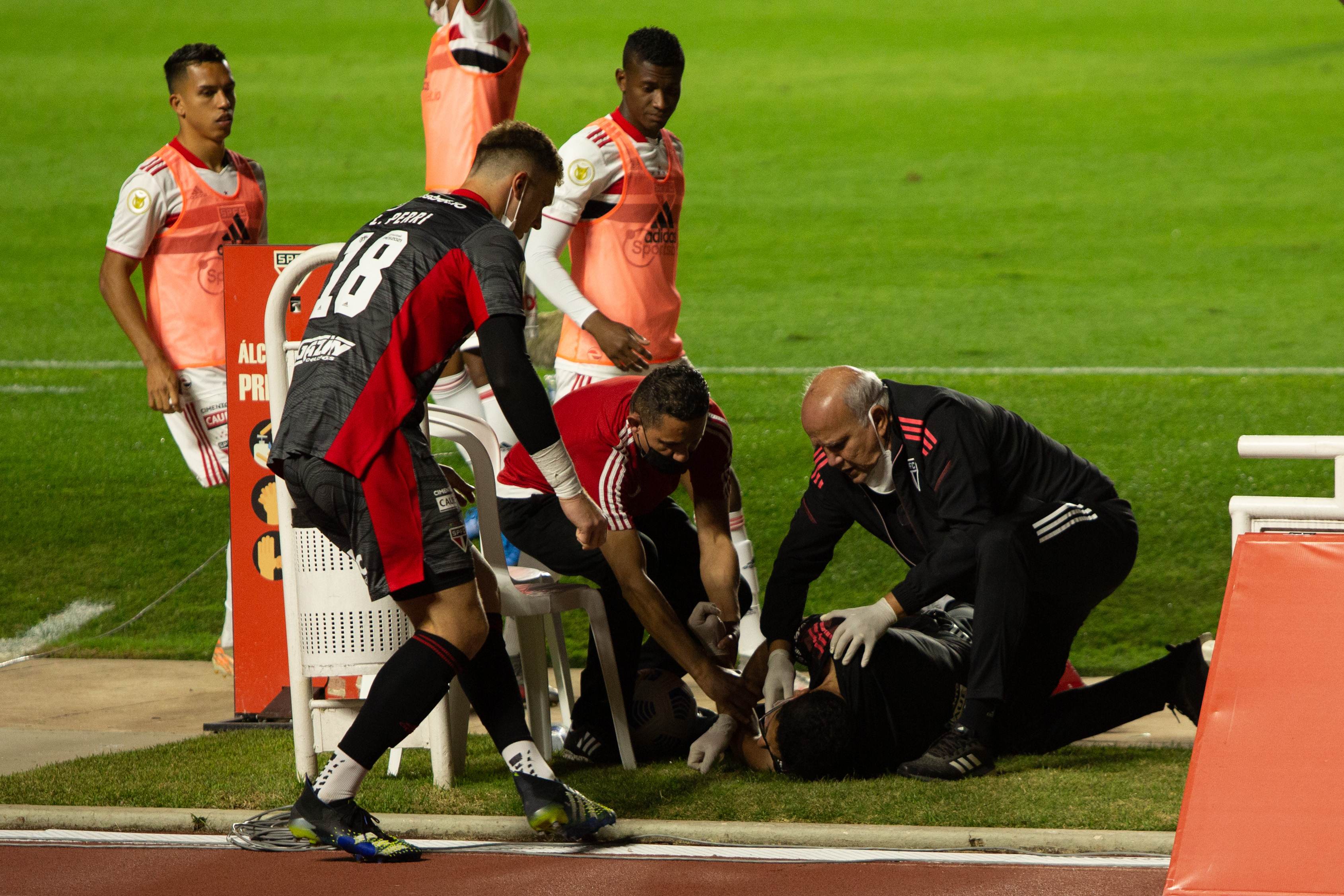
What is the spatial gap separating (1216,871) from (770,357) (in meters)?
11.7

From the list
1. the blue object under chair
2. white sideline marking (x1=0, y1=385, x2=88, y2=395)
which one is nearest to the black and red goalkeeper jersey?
the blue object under chair

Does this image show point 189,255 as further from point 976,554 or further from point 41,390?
point 41,390

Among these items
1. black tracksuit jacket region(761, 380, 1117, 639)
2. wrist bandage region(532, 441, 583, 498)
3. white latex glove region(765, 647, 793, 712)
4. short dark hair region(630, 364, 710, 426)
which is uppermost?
short dark hair region(630, 364, 710, 426)

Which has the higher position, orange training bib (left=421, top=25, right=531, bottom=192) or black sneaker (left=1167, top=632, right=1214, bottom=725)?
orange training bib (left=421, top=25, right=531, bottom=192)

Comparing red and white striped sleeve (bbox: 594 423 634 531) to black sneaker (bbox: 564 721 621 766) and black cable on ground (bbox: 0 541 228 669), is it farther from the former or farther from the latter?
black cable on ground (bbox: 0 541 228 669)

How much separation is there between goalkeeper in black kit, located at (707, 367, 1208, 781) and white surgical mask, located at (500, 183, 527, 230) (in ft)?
Result: 3.41

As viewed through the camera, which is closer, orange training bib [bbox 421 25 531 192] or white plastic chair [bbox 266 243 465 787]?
white plastic chair [bbox 266 243 465 787]

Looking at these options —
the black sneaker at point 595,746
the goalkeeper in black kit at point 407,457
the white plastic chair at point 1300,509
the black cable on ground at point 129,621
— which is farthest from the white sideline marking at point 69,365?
the white plastic chair at point 1300,509

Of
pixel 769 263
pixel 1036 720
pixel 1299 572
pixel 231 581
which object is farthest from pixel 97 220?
pixel 1299 572

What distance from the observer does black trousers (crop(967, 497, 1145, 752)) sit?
499 centimetres

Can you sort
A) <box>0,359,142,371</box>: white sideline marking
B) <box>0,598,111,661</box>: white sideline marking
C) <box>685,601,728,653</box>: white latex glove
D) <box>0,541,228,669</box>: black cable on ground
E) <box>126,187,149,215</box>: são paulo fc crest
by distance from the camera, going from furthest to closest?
<box>0,359,142,371</box>: white sideline marking
<box>0,598,111,661</box>: white sideline marking
<box>0,541,228,669</box>: black cable on ground
<box>126,187,149,215</box>: são paulo fc crest
<box>685,601,728,653</box>: white latex glove

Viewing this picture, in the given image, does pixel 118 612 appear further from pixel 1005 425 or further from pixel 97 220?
pixel 97 220

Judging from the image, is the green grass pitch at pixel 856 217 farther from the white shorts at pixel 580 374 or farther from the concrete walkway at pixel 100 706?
the white shorts at pixel 580 374

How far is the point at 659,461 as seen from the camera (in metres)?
5.18
